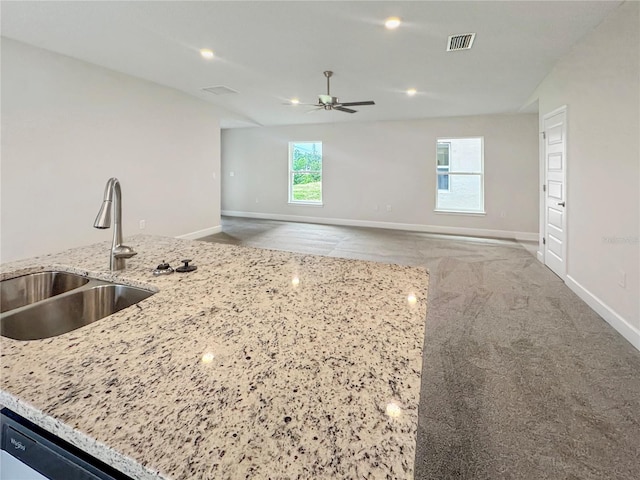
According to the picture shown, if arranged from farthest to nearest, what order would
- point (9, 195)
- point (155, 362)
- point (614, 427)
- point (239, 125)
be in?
point (239, 125) → point (9, 195) → point (614, 427) → point (155, 362)

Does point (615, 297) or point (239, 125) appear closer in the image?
point (615, 297)

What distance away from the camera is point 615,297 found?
2.64 m

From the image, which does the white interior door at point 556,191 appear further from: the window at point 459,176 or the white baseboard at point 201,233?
the white baseboard at point 201,233

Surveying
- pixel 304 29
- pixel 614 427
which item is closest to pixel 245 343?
pixel 614 427

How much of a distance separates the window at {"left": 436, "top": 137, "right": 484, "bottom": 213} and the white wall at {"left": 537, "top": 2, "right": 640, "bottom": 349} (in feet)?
10.8

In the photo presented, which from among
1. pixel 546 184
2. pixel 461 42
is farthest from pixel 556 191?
pixel 461 42

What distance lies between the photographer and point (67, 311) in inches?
44.9

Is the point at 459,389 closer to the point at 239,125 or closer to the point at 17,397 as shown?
the point at 17,397

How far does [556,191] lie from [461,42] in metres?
2.15

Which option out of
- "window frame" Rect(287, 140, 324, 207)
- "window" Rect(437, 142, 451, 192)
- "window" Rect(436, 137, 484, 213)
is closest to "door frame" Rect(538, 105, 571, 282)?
"window" Rect(436, 137, 484, 213)

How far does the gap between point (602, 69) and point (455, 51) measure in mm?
1329

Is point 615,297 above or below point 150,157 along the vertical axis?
below

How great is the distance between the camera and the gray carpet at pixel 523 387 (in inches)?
55.5

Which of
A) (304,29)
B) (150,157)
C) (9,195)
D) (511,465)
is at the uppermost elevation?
(304,29)
